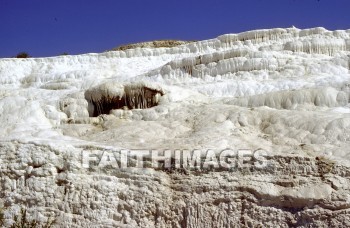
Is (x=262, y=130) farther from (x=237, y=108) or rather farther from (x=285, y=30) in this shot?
(x=285, y=30)

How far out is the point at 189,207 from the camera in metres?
6.43

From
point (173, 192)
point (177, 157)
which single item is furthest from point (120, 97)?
point (173, 192)

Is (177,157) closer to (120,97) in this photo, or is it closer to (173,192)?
(173,192)

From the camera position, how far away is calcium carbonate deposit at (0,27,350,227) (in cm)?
624

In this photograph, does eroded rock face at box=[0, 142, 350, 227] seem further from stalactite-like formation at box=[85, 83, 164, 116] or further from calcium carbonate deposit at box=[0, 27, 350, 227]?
stalactite-like formation at box=[85, 83, 164, 116]

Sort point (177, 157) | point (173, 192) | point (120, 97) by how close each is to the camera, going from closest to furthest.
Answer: point (173, 192) → point (177, 157) → point (120, 97)

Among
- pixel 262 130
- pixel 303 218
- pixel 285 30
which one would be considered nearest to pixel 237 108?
pixel 262 130

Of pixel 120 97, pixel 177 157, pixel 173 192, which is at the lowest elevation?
pixel 173 192

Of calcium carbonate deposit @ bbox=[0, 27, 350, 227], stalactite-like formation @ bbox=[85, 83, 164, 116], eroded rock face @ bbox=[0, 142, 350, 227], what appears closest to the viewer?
eroded rock face @ bbox=[0, 142, 350, 227]

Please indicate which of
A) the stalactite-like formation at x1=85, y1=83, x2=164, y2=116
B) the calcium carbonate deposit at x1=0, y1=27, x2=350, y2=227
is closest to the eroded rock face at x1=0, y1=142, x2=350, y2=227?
the calcium carbonate deposit at x1=0, y1=27, x2=350, y2=227

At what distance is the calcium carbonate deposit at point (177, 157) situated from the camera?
624cm

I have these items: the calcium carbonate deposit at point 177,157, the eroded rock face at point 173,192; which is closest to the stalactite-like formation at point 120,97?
the calcium carbonate deposit at point 177,157

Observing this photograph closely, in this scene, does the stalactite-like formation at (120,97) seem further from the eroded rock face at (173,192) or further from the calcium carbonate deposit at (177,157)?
the eroded rock face at (173,192)

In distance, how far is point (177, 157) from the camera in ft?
22.2
